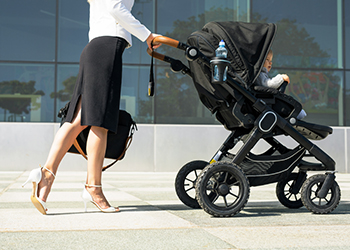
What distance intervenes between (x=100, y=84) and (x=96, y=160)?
1.77 feet

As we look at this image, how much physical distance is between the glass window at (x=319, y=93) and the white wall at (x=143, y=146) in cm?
154

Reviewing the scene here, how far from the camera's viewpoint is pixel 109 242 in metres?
2.05

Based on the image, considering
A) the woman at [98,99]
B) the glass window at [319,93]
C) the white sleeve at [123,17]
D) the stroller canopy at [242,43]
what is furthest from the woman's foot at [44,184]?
the glass window at [319,93]

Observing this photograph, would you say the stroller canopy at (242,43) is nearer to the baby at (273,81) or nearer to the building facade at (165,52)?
the baby at (273,81)

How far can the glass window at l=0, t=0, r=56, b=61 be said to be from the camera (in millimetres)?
9180

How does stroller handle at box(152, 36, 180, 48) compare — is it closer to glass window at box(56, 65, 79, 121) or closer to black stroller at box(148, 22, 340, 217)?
black stroller at box(148, 22, 340, 217)

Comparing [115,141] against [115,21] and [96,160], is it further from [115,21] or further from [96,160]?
[115,21]

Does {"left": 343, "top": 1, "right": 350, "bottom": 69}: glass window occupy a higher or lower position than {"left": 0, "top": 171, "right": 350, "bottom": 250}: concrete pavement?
higher

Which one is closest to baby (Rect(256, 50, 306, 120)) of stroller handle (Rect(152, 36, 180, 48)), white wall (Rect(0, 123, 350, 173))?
stroller handle (Rect(152, 36, 180, 48))

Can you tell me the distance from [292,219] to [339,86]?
26.0 ft

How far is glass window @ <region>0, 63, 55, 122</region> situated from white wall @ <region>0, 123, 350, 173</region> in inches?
8.9

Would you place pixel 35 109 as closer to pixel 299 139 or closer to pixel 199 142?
pixel 199 142

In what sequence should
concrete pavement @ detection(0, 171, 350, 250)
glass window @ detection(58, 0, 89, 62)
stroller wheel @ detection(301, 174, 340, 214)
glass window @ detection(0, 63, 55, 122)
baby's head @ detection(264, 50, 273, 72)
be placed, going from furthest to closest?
glass window @ detection(58, 0, 89, 62) < glass window @ detection(0, 63, 55, 122) < baby's head @ detection(264, 50, 273, 72) < stroller wheel @ detection(301, 174, 340, 214) < concrete pavement @ detection(0, 171, 350, 250)

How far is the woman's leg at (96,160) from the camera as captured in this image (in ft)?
9.87
